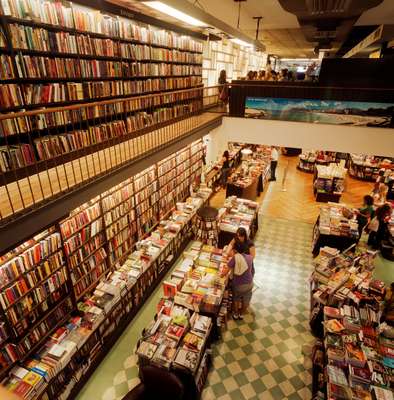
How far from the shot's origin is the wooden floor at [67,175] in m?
3.27

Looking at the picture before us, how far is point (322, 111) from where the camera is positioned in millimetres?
8164

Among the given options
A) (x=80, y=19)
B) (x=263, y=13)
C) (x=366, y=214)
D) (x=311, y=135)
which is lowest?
(x=366, y=214)

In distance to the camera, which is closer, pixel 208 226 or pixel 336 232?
pixel 336 232

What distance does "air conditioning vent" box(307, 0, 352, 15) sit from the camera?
425cm

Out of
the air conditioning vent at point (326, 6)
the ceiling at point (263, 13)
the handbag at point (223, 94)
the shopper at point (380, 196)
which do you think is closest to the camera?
the air conditioning vent at point (326, 6)

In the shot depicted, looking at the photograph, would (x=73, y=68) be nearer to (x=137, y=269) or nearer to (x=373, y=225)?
(x=137, y=269)

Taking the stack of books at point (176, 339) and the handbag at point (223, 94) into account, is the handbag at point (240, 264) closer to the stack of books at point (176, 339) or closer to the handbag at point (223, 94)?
the stack of books at point (176, 339)

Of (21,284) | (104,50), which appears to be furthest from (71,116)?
(21,284)

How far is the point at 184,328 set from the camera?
14.1 feet

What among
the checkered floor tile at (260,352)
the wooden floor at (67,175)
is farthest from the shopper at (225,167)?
the checkered floor tile at (260,352)

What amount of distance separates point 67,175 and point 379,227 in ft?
25.4

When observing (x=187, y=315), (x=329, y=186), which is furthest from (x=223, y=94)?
(x=187, y=315)

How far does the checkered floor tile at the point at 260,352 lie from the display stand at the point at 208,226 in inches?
55.0

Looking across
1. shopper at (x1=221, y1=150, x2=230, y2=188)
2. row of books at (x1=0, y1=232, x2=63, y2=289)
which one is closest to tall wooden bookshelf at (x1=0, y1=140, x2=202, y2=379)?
row of books at (x1=0, y1=232, x2=63, y2=289)
